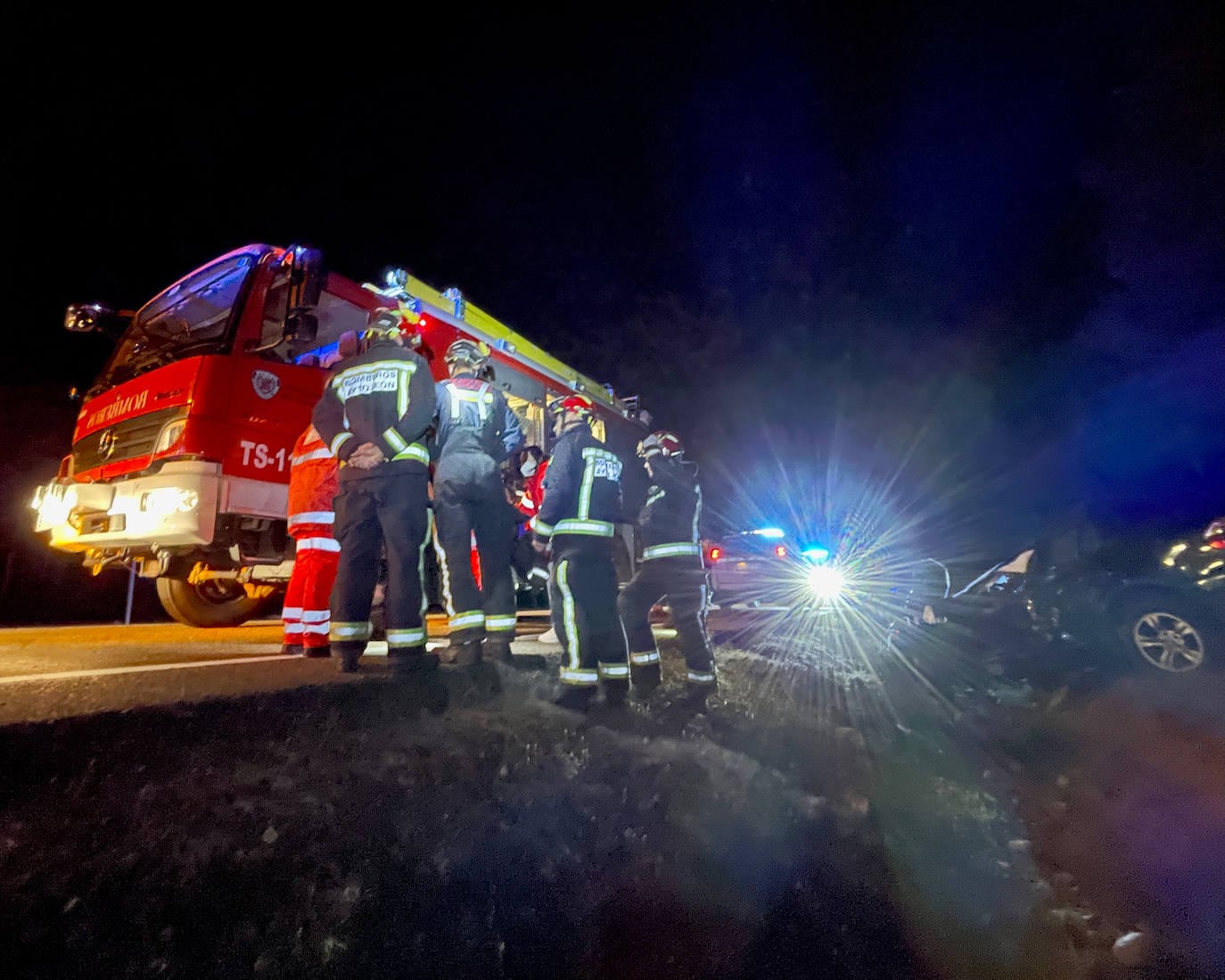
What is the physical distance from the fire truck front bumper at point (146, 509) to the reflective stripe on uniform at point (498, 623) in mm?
1953

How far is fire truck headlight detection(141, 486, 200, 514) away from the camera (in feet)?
12.4

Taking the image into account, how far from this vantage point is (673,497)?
4.20 metres

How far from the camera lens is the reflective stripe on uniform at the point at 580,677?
3113mm

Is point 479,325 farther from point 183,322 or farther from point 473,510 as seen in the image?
point 473,510

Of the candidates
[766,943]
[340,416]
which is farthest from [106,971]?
[340,416]

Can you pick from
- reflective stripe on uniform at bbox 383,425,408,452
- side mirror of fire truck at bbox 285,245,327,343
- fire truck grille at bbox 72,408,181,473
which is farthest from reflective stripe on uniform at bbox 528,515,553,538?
fire truck grille at bbox 72,408,181,473

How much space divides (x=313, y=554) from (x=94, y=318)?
11.1 feet

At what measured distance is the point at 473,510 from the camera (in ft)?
11.2

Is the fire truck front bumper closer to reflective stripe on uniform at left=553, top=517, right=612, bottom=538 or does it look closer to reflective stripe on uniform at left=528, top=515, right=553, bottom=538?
reflective stripe on uniform at left=528, top=515, right=553, bottom=538

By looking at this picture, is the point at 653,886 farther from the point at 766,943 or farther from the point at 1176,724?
the point at 1176,724

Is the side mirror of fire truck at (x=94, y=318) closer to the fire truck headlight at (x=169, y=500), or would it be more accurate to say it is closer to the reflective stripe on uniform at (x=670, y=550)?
the fire truck headlight at (x=169, y=500)

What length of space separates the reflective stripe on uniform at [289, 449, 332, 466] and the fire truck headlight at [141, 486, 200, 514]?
752mm

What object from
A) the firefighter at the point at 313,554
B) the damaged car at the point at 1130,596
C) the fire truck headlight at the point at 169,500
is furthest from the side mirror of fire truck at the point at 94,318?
the damaged car at the point at 1130,596

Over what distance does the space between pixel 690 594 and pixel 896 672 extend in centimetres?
279
